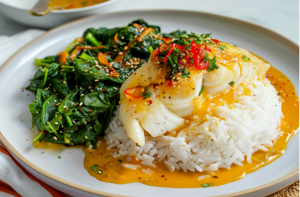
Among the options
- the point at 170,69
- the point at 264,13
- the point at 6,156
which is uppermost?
the point at 264,13

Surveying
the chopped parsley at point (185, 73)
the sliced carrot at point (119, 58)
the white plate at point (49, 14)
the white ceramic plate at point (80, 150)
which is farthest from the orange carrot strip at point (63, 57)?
the chopped parsley at point (185, 73)

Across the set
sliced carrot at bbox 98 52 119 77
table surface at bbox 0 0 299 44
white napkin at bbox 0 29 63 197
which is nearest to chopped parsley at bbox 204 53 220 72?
sliced carrot at bbox 98 52 119 77

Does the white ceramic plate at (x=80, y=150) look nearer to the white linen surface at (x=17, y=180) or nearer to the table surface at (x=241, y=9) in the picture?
the white linen surface at (x=17, y=180)

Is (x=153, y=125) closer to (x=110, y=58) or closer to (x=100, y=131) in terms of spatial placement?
(x=100, y=131)

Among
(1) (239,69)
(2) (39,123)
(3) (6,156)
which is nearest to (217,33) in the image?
(1) (239,69)

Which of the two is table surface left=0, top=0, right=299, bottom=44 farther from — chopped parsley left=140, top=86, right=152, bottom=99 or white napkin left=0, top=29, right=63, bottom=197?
white napkin left=0, top=29, right=63, bottom=197

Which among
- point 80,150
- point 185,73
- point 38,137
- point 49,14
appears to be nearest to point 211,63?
point 185,73
